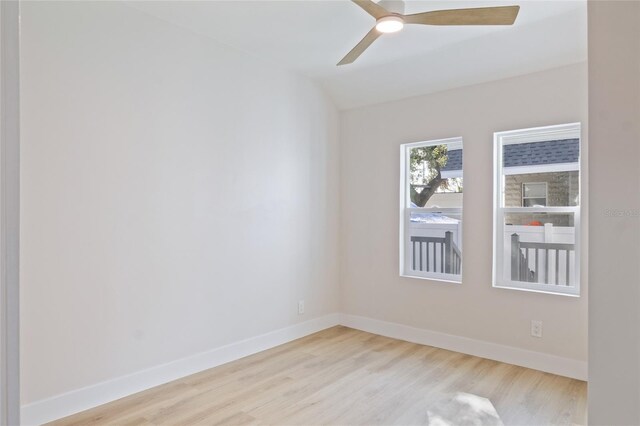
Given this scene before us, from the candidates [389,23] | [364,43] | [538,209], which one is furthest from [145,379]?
[538,209]

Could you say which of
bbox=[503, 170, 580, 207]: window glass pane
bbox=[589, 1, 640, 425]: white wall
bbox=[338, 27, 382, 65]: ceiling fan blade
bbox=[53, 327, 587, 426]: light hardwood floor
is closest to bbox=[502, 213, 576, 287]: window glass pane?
bbox=[503, 170, 580, 207]: window glass pane

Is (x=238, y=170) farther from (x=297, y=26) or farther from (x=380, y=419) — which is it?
(x=380, y=419)

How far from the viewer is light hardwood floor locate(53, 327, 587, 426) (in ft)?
7.80

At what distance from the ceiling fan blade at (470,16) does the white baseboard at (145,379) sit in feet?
9.31

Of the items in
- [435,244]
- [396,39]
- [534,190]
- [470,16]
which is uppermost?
[396,39]

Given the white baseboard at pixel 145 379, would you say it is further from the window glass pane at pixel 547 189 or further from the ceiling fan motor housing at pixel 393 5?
the ceiling fan motor housing at pixel 393 5

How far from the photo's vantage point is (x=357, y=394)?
2715mm

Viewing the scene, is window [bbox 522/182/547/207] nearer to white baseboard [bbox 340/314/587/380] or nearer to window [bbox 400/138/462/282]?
window [bbox 400/138/462/282]

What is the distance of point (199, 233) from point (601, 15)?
2.91 meters

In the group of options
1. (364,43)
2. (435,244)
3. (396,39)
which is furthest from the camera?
(435,244)

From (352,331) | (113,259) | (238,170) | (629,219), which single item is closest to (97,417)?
(113,259)

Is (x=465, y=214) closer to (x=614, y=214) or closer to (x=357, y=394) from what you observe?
(x=357, y=394)

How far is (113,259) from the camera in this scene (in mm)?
2619

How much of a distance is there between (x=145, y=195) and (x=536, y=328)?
3.22 m
